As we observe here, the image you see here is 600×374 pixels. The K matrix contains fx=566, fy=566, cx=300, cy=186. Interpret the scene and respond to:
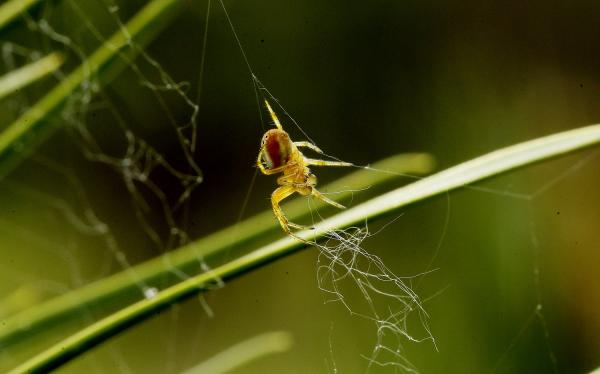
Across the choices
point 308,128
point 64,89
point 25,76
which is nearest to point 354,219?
point 64,89

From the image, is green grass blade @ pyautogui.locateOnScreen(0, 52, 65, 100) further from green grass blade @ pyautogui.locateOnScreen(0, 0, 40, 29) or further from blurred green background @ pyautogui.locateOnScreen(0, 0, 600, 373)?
blurred green background @ pyautogui.locateOnScreen(0, 0, 600, 373)

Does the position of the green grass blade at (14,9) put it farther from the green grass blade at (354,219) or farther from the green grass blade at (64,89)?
the green grass blade at (354,219)

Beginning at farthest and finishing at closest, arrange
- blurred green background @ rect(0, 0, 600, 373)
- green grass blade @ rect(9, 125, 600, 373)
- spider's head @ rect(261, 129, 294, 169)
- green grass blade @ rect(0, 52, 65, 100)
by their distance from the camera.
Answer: blurred green background @ rect(0, 0, 600, 373), spider's head @ rect(261, 129, 294, 169), green grass blade @ rect(0, 52, 65, 100), green grass blade @ rect(9, 125, 600, 373)

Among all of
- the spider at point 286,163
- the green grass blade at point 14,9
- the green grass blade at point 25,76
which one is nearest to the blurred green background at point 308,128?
→ the spider at point 286,163

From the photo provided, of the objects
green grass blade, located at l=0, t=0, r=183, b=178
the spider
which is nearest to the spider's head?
the spider

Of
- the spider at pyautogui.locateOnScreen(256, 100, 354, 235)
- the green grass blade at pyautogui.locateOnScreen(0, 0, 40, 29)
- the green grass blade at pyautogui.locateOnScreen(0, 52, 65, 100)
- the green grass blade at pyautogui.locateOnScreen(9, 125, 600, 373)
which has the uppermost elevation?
the green grass blade at pyautogui.locateOnScreen(0, 52, 65, 100)

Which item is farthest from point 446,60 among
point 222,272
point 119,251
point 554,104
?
point 222,272

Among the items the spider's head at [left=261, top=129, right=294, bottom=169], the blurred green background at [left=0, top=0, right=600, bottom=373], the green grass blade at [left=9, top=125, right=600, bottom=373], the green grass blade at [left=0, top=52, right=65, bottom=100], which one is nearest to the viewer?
the green grass blade at [left=9, top=125, right=600, bottom=373]
